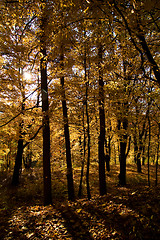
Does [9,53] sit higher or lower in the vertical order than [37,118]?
higher

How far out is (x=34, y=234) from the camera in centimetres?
414

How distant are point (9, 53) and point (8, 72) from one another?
1.29m

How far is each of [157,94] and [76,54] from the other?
194 inches

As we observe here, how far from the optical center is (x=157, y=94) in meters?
7.66

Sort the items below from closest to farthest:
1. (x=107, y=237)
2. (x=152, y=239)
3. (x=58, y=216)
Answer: (x=152, y=239) → (x=107, y=237) → (x=58, y=216)

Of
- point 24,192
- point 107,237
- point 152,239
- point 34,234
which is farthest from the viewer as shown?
point 24,192

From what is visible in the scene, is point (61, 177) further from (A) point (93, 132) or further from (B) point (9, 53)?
(B) point (9, 53)

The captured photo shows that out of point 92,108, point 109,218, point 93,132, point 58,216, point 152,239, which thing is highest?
point 92,108

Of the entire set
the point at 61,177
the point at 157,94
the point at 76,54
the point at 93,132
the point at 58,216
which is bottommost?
the point at 61,177

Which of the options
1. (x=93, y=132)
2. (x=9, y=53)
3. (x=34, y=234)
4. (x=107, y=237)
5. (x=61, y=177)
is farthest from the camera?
(x=61, y=177)

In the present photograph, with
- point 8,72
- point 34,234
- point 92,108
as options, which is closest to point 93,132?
point 92,108

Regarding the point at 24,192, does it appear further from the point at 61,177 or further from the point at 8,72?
the point at 8,72

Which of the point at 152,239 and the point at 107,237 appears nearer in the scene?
the point at 152,239

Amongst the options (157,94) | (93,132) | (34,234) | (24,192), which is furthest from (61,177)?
(157,94)
